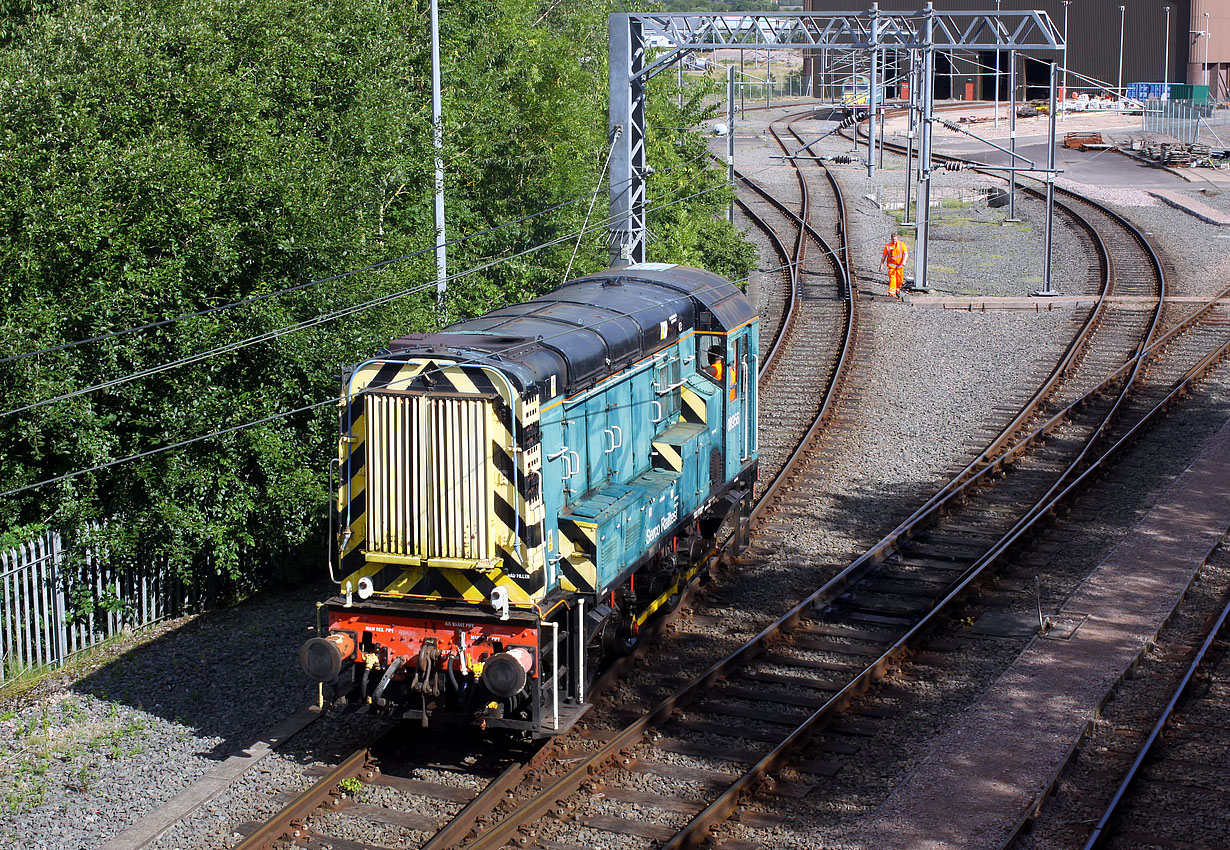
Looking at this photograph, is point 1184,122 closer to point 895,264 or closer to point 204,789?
point 895,264

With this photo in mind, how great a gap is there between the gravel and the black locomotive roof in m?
3.23

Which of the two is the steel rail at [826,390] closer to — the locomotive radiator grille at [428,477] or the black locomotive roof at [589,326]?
the black locomotive roof at [589,326]

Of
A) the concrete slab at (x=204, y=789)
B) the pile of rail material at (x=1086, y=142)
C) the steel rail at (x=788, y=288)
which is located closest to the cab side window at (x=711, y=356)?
the steel rail at (x=788, y=288)

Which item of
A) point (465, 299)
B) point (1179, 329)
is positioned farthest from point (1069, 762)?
point (1179, 329)

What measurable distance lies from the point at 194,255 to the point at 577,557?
6.43 m

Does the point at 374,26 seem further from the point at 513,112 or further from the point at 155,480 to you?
the point at 155,480

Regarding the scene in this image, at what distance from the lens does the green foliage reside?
14.5 metres

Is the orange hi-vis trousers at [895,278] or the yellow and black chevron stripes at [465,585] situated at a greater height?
the orange hi-vis trousers at [895,278]

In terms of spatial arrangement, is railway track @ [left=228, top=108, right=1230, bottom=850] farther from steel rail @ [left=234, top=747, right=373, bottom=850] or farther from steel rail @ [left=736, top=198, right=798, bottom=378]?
steel rail @ [left=736, top=198, right=798, bottom=378]

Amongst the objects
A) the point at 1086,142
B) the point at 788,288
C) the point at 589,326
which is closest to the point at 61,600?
the point at 589,326

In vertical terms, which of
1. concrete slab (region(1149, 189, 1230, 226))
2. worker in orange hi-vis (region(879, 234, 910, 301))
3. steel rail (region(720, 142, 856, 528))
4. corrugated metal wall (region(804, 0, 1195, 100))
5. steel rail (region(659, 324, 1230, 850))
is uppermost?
corrugated metal wall (region(804, 0, 1195, 100))

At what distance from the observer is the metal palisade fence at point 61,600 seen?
46.8ft

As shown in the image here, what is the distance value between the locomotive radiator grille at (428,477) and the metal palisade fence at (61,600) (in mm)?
5380

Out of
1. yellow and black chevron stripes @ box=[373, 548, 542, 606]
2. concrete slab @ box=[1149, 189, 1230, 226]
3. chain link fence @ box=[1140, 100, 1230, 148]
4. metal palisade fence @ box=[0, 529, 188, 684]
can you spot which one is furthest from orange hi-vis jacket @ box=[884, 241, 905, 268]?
chain link fence @ box=[1140, 100, 1230, 148]
